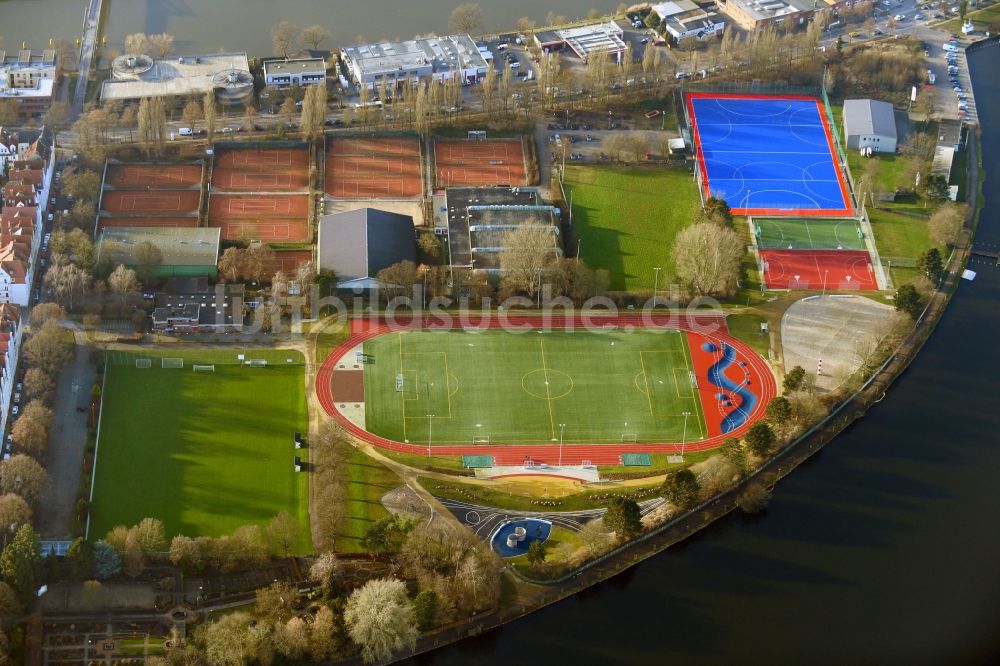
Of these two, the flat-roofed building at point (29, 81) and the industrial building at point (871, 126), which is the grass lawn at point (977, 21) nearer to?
the industrial building at point (871, 126)

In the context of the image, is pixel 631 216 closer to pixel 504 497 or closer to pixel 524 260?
pixel 524 260

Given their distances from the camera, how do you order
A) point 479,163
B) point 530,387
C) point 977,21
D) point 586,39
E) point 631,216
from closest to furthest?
point 530,387 < point 631,216 < point 479,163 < point 586,39 < point 977,21

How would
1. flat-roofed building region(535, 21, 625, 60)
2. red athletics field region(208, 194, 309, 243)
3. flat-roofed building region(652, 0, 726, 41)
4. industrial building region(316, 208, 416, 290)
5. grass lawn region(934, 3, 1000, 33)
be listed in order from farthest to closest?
grass lawn region(934, 3, 1000, 33), flat-roofed building region(652, 0, 726, 41), flat-roofed building region(535, 21, 625, 60), red athletics field region(208, 194, 309, 243), industrial building region(316, 208, 416, 290)

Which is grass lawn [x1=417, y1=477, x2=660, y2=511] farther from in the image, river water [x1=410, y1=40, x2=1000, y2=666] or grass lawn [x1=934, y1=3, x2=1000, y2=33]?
grass lawn [x1=934, y1=3, x2=1000, y2=33]

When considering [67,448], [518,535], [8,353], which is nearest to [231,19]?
[8,353]

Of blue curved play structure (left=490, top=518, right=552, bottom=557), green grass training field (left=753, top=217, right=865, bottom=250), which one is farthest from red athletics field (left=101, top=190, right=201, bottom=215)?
green grass training field (left=753, top=217, right=865, bottom=250)
